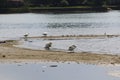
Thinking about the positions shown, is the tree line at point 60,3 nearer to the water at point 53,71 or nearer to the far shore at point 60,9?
the far shore at point 60,9

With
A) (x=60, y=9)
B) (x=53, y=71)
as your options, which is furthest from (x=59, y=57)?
(x=60, y=9)

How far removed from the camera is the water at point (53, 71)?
974 inches

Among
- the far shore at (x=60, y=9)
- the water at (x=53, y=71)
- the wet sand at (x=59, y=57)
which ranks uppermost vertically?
the water at (x=53, y=71)

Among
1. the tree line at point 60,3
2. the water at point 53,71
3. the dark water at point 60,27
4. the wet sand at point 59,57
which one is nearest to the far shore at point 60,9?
the tree line at point 60,3

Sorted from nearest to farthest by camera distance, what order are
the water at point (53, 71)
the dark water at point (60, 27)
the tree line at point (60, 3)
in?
the water at point (53, 71)
the dark water at point (60, 27)
the tree line at point (60, 3)

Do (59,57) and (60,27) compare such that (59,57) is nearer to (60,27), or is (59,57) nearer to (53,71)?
(53,71)

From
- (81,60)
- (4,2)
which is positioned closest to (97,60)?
(81,60)

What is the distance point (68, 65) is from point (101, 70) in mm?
2953

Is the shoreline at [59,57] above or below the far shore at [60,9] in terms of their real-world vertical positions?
above

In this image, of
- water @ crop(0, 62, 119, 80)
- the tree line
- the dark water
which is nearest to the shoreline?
water @ crop(0, 62, 119, 80)

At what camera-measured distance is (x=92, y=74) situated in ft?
83.8

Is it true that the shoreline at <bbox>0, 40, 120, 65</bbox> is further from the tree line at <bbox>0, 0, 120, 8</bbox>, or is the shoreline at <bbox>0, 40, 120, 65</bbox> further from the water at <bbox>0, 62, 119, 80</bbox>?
the tree line at <bbox>0, 0, 120, 8</bbox>

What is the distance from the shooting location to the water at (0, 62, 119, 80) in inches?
974

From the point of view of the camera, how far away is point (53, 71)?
26.7 meters
